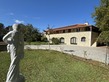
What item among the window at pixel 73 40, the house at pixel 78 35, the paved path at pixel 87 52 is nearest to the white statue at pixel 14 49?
the paved path at pixel 87 52

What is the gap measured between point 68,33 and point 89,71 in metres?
30.1

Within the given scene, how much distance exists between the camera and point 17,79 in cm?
354

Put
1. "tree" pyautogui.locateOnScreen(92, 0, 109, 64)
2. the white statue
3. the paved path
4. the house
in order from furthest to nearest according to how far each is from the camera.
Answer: the house → "tree" pyautogui.locateOnScreen(92, 0, 109, 64) → the paved path → the white statue

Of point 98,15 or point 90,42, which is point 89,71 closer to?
point 98,15

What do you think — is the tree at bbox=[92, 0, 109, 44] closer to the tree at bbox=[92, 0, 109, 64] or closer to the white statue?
the tree at bbox=[92, 0, 109, 64]

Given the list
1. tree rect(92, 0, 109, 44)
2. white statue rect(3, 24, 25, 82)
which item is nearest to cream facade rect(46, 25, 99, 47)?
tree rect(92, 0, 109, 44)

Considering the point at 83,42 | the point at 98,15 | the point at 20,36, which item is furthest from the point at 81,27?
the point at 20,36

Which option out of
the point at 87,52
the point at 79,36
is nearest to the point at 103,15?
the point at 87,52

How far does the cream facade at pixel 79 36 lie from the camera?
3241cm

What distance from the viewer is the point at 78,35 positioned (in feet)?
116

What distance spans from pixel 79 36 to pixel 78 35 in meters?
0.42

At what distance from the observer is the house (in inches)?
1276

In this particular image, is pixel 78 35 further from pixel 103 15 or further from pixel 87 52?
pixel 103 15

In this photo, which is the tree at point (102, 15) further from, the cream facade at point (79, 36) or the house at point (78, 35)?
the cream facade at point (79, 36)
